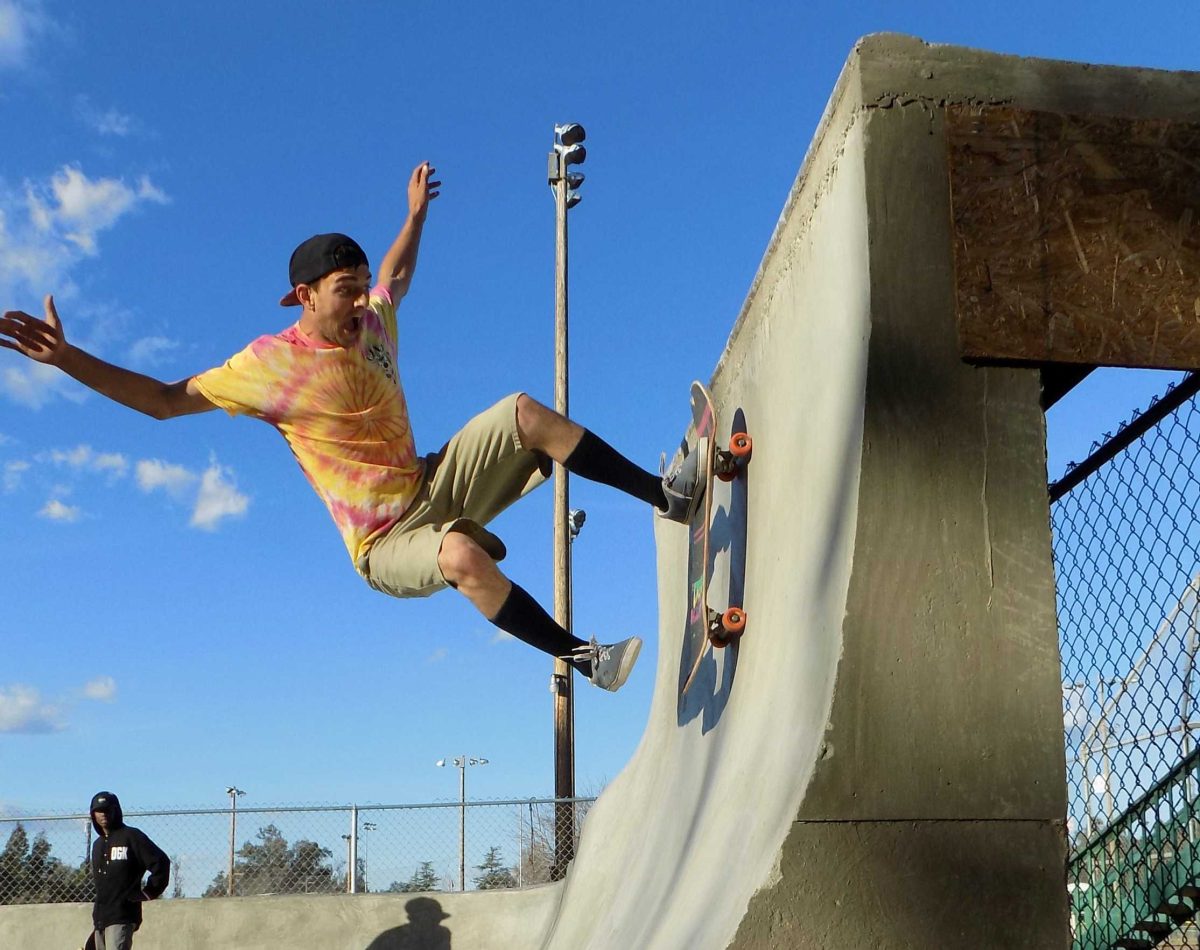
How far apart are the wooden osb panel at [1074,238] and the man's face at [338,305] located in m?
2.25

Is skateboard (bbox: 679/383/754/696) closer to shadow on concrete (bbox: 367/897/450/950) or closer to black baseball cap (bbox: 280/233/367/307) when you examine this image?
black baseball cap (bbox: 280/233/367/307)

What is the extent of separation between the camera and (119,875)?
778 centimetres

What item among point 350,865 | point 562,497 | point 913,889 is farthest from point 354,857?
point 913,889

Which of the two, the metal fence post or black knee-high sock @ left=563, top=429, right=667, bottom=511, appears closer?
black knee-high sock @ left=563, top=429, right=667, bottom=511

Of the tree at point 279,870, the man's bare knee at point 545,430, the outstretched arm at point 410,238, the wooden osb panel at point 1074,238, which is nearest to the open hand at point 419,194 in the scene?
the outstretched arm at point 410,238

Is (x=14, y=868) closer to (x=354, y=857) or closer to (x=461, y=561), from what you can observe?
(x=354, y=857)

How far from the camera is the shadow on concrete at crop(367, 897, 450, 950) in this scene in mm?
8398

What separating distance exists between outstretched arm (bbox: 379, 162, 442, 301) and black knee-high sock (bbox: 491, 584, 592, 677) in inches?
56.6

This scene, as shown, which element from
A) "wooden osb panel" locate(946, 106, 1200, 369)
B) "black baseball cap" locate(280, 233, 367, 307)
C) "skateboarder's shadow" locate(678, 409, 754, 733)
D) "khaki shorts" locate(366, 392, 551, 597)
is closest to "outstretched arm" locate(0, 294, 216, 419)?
"black baseball cap" locate(280, 233, 367, 307)

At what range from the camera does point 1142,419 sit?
361cm

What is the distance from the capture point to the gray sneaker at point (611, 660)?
4.16m

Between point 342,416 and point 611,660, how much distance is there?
132 centimetres

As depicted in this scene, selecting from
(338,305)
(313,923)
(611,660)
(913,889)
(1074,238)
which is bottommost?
(313,923)

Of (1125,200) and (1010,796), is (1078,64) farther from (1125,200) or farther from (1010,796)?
(1010,796)
